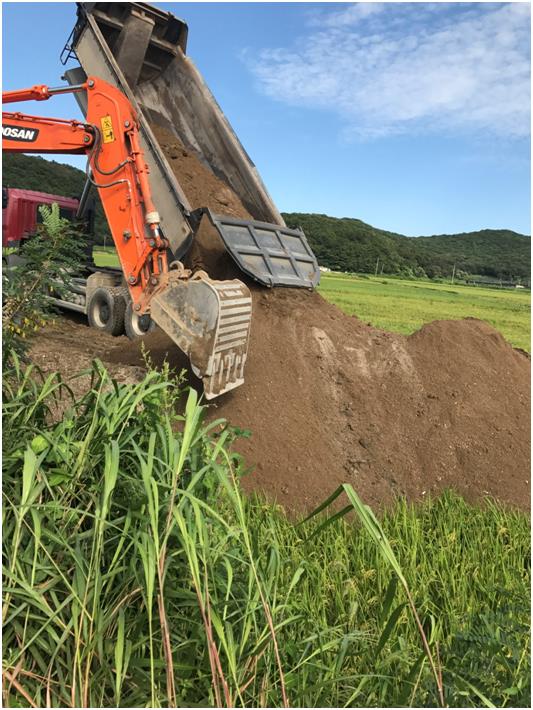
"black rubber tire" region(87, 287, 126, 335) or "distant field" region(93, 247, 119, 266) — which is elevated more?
"distant field" region(93, 247, 119, 266)

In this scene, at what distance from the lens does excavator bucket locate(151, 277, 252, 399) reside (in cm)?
493

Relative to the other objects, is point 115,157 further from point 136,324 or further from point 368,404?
point 368,404

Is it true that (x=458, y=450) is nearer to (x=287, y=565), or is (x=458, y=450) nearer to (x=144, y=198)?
(x=287, y=565)

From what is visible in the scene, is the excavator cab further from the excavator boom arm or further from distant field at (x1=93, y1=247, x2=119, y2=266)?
distant field at (x1=93, y1=247, x2=119, y2=266)

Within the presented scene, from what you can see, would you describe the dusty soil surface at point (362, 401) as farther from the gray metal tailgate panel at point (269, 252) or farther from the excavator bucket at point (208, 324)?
the excavator bucket at point (208, 324)

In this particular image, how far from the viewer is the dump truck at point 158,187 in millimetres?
5172

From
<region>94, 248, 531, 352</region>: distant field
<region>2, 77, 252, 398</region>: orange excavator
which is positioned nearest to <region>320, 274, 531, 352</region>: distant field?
<region>94, 248, 531, 352</region>: distant field

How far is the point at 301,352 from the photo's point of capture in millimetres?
5910

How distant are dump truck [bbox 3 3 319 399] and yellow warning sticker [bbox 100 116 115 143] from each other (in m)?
0.02

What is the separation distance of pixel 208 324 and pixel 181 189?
2392 millimetres

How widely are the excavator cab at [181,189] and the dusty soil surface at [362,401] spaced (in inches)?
10.7

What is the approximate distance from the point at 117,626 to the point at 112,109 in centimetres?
571

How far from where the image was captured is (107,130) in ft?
21.2

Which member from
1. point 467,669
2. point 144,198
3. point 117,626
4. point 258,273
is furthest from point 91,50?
point 467,669
